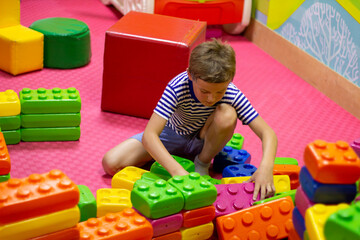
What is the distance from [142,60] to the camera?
245cm

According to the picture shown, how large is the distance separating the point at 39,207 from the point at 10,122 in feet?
3.11

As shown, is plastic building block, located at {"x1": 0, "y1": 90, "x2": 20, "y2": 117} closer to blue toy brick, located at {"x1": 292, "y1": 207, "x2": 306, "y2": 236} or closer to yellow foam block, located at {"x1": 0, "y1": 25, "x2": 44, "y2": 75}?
yellow foam block, located at {"x1": 0, "y1": 25, "x2": 44, "y2": 75}

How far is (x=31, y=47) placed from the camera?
2.85 meters

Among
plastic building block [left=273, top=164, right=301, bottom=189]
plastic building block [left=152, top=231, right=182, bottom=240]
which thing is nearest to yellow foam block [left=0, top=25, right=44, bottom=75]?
plastic building block [left=273, top=164, right=301, bottom=189]

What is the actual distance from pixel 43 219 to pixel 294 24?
2315 mm

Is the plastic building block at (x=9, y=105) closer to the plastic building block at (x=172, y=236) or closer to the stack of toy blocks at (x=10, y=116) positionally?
the stack of toy blocks at (x=10, y=116)

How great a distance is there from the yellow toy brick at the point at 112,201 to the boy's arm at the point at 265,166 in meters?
0.40

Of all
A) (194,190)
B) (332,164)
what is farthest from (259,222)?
(332,164)

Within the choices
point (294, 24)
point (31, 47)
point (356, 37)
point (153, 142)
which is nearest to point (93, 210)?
point (153, 142)

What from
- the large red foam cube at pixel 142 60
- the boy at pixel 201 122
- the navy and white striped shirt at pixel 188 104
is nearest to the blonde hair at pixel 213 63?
the boy at pixel 201 122

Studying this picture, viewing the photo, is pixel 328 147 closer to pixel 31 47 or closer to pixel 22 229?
pixel 22 229

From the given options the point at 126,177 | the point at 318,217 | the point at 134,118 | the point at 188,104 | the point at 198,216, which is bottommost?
the point at 134,118

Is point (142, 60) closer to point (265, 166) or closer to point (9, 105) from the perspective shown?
point (9, 105)

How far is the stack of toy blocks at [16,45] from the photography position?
9.17 feet
